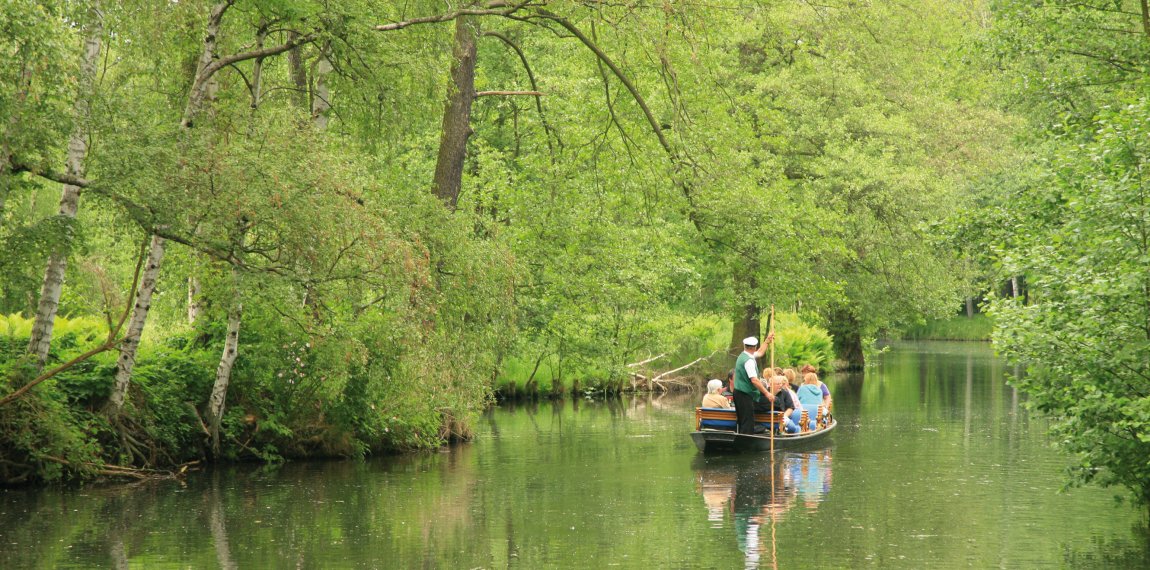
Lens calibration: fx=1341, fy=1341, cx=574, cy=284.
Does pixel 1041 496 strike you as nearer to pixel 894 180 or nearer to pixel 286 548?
pixel 286 548

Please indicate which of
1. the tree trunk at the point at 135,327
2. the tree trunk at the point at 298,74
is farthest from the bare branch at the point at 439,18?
the tree trunk at the point at 135,327

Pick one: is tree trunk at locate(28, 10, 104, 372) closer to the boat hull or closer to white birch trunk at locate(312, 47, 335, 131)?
white birch trunk at locate(312, 47, 335, 131)

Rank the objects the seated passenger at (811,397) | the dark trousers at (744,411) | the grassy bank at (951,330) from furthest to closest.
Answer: the grassy bank at (951,330), the seated passenger at (811,397), the dark trousers at (744,411)

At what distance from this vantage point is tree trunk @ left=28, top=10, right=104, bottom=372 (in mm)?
15047

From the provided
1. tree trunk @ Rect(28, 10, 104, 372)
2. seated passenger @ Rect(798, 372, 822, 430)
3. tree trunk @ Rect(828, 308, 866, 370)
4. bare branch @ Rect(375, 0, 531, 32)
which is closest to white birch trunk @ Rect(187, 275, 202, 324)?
tree trunk @ Rect(28, 10, 104, 372)

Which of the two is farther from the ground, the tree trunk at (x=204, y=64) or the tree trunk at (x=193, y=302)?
the tree trunk at (x=204, y=64)

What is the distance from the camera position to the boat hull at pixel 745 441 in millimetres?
21250

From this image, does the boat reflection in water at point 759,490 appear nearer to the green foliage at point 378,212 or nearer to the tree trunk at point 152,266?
the green foliage at point 378,212

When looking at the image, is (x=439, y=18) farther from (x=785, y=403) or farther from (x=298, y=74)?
(x=785, y=403)

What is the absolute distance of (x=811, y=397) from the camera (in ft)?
79.8

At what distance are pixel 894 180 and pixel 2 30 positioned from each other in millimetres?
27798

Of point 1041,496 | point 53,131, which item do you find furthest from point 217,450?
point 1041,496

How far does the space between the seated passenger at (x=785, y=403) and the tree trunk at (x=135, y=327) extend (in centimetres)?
1055

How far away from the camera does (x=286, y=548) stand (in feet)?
41.4
